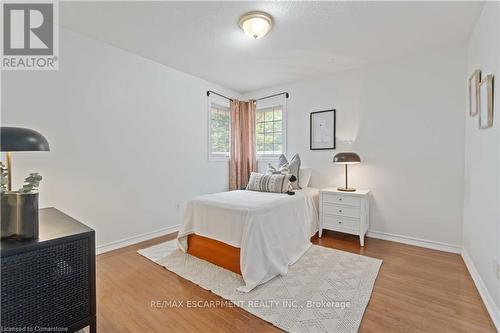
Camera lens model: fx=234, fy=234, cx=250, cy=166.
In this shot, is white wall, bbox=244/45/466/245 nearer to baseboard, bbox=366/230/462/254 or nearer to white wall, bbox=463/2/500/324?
baseboard, bbox=366/230/462/254

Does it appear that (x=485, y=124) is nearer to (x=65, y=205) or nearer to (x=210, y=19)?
(x=210, y=19)

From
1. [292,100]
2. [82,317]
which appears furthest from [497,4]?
[82,317]

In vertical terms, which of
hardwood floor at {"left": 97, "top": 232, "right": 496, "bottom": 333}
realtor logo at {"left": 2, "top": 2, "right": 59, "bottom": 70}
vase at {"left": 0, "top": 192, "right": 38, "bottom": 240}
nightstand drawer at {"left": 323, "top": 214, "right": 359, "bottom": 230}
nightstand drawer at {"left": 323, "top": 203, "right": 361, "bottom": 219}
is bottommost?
hardwood floor at {"left": 97, "top": 232, "right": 496, "bottom": 333}

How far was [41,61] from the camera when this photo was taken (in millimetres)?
2357

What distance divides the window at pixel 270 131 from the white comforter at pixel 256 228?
63.4 inches

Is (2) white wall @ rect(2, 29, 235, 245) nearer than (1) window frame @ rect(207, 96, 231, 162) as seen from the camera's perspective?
Yes

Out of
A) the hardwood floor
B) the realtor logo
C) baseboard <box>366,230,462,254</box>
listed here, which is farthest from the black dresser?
baseboard <box>366,230,462,254</box>

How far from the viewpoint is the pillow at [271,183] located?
10.4ft

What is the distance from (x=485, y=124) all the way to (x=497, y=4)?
886 millimetres

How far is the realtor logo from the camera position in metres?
2.14

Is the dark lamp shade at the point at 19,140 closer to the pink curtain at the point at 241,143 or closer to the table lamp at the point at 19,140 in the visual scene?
the table lamp at the point at 19,140

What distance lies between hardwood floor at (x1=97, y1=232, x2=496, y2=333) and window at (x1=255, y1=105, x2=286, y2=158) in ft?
8.22

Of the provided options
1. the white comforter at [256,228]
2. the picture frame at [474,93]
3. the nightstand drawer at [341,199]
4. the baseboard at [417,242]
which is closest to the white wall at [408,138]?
the baseboard at [417,242]

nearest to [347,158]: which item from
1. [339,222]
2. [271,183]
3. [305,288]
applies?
[339,222]
